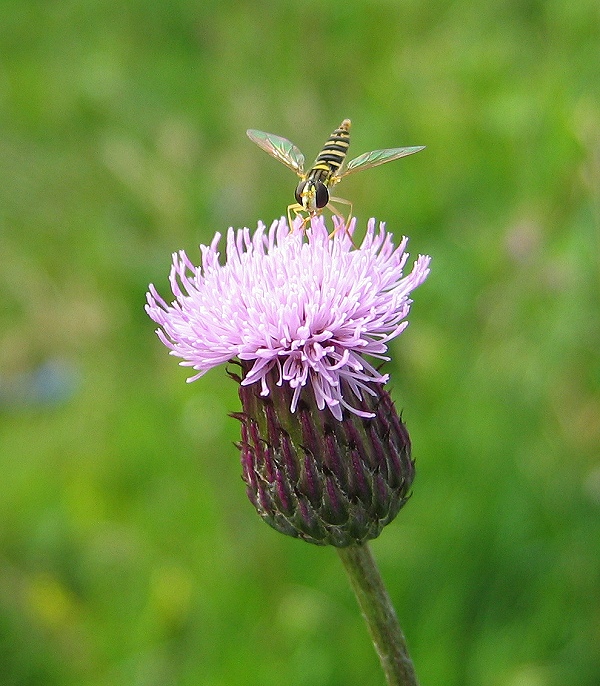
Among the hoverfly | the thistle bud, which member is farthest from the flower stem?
the hoverfly

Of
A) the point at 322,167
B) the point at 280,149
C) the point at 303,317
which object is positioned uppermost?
the point at 280,149

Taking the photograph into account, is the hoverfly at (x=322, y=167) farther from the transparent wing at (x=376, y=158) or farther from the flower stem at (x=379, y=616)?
the flower stem at (x=379, y=616)

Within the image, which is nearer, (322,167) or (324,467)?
(324,467)

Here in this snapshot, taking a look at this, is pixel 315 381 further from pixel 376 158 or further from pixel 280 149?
pixel 280 149

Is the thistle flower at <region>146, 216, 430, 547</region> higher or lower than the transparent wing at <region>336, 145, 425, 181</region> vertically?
lower

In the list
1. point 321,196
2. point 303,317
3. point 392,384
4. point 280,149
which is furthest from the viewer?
point 392,384

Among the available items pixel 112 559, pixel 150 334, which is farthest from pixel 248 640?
pixel 150 334

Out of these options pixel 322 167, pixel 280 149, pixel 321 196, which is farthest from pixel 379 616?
pixel 280 149

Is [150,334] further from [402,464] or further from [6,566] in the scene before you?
[402,464]

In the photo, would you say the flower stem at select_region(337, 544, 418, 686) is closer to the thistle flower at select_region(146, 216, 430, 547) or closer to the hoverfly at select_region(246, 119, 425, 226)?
the thistle flower at select_region(146, 216, 430, 547)
